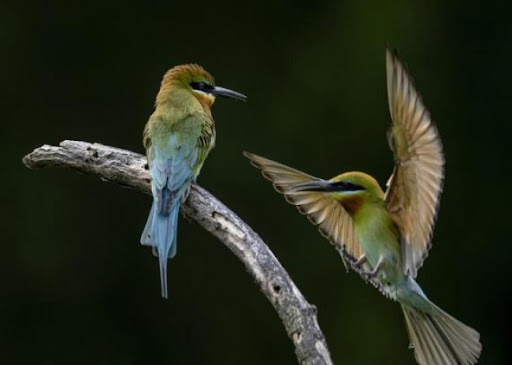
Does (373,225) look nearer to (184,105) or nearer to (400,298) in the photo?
(400,298)

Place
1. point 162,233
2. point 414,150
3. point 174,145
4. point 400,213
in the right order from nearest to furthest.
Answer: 1. point 414,150
2. point 400,213
3. point 162,233
4. point 174,145

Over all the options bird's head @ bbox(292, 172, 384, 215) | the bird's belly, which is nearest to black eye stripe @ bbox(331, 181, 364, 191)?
bird's head @ bbox(292, 172, 384, 215)

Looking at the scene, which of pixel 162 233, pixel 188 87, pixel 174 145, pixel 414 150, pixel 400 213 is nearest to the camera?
pixel 414 150

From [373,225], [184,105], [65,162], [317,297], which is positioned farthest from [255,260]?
[317,297]

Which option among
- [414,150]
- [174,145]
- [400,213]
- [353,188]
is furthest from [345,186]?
[174,145]

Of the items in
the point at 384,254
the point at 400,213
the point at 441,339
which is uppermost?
the point at 400,213

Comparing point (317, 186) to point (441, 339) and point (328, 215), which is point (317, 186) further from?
point (441, 339)

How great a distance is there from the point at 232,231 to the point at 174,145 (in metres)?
0.68

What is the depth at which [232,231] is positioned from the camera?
10.5 feet

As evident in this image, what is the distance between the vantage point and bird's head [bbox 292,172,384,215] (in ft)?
11.1

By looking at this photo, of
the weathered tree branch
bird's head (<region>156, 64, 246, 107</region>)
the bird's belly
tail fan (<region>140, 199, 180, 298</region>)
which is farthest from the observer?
bird's head (<region>156, 64, 246, 107</region>)

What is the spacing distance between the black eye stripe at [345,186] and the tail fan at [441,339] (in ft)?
1.09

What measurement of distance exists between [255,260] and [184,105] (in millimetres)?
1079

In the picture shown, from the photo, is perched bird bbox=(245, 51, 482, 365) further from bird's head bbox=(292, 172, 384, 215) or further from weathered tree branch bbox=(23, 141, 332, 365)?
weathered tree branch bbox=(23, 141, 332, 365)
